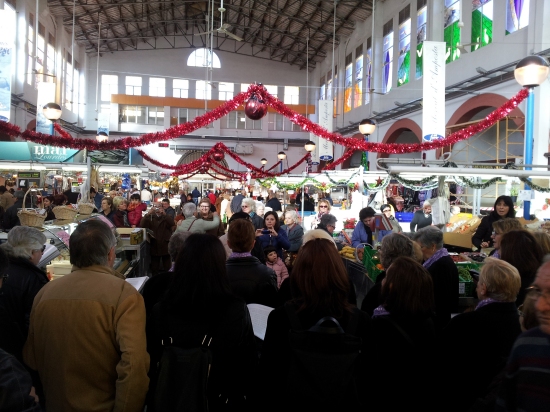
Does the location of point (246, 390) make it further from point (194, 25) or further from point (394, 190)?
point (194, 25)

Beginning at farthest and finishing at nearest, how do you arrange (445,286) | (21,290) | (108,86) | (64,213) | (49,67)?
(108,86)
(49,67)
(64,213)
(445,286)
(21,290)

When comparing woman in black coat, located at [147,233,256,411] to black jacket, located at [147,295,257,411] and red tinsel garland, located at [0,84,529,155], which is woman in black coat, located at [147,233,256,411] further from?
red tinsel garland, located at [0,84,529,155]

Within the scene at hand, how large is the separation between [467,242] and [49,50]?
2244 centimetres

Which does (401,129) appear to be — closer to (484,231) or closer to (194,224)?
(484,231)

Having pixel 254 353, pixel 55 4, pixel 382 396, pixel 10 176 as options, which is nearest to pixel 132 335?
pixel 254 353

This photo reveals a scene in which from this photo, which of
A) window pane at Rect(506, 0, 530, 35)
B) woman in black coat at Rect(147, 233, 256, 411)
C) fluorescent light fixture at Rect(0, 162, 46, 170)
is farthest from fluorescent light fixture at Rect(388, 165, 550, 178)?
fluorescent light fixture at Rect(0, 162, 46, 170)

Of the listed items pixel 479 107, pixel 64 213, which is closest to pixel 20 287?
pixel 64 213

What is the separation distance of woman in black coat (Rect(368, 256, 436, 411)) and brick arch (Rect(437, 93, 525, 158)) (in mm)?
11273

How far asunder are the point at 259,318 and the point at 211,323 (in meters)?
0.80

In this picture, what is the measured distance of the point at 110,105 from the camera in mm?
31891

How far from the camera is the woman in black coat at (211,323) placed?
211 centimetres

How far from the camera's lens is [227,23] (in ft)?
66.7

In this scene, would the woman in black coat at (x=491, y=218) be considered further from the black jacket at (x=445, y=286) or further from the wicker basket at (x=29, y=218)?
the wicker basket at (x=29, y=218)

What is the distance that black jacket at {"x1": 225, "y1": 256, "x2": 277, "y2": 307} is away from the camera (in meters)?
3.06
